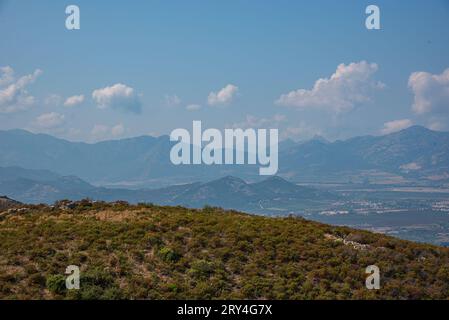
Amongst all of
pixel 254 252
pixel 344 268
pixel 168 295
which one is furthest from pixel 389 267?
pixel 168 295

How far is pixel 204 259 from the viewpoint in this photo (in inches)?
1067

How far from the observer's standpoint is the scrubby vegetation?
76.9ft

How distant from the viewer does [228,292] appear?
2339 cm

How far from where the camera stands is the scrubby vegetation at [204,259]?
23.4 meters

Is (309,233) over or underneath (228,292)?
over

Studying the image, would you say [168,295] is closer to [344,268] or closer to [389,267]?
[344,268]

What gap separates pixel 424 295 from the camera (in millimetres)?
23984
